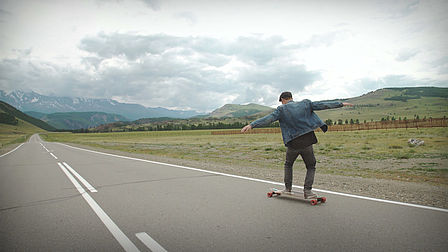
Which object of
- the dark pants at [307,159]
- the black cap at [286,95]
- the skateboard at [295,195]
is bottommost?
the skateboard at [295,195]

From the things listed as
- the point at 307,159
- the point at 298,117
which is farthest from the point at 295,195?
the point at 298,117

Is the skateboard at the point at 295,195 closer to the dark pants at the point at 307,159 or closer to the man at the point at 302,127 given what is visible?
the man at the point at 302,127

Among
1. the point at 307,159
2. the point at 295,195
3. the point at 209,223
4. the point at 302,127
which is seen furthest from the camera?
the point at 295,195

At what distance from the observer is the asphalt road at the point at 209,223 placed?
3.71 m

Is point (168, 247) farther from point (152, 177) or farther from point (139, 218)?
point (152, 177)

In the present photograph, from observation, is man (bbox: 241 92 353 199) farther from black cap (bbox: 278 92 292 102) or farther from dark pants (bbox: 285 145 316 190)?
black cap (bbox: 278 92 292 102)

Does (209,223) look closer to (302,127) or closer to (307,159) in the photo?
(307,159)

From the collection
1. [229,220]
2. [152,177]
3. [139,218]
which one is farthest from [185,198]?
[152,177]

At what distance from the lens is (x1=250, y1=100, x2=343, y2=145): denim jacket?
18.2 feet

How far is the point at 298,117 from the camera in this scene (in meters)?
5.57

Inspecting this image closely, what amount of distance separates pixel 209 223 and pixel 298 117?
2.70 metres

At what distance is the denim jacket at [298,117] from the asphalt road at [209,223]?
4.89 ft

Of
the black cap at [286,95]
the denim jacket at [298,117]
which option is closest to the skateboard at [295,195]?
the denim jacket at [298,117]

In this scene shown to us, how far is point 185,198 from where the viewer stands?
6.34 m
